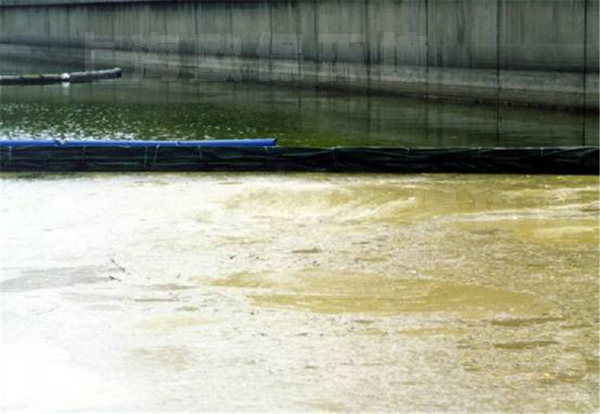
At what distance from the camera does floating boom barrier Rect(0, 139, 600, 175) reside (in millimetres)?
22750

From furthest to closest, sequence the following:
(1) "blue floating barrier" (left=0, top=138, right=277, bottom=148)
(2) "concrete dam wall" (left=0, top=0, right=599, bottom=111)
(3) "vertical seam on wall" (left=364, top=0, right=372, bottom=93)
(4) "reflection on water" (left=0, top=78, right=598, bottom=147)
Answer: (3) "vertical seam on wall" (left=364, top=0, right=372, bottom=93)
(2) "concrete dam wall" (left=0, top=0, right=599, bottom=111)
(4) "reflection on water" (left=0, top=78, right=598, bottom=147)
(1) "blue floating barrier" (left=0, top=138, right=277, bottom=148)

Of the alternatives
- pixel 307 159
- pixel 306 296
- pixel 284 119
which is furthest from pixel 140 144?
pixel 306 296

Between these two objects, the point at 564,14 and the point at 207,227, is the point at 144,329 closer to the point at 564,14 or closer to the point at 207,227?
the point at 207,227

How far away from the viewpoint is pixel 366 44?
43.1m

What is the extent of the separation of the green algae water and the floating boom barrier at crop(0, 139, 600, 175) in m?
0.41

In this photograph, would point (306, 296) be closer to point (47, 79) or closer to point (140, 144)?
point (140, 144)

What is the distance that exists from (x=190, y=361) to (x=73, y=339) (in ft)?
4.88

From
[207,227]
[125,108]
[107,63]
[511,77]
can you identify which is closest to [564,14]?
[511,77]

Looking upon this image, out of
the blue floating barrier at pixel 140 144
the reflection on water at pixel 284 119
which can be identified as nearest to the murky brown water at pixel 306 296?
the blue floating barrier at pixel 140 144

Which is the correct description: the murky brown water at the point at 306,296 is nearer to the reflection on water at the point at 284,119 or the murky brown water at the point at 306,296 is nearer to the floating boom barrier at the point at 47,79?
the reflection on water at the point at 284,119

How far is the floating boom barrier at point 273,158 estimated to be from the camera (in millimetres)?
22750

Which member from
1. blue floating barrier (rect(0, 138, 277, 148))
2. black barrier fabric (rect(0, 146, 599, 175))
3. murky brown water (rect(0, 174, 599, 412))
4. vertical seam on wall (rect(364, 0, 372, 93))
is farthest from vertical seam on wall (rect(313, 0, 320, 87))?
murky brown water (rect(0, 174, 599, 412))

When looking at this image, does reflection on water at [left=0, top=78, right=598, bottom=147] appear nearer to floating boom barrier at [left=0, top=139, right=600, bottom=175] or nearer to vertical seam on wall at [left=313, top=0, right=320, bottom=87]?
vertical seam on wall at [left=313, top=0, right=320, bottom=87]

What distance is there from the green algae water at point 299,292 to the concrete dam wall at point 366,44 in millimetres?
12465
